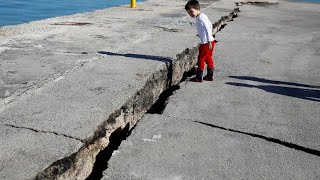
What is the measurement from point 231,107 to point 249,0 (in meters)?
12.4

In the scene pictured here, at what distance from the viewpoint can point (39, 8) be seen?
53.6 feet

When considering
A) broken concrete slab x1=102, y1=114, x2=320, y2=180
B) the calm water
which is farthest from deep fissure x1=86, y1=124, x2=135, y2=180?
the calm water

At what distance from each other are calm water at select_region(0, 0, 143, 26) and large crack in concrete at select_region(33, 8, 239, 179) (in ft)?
33.5

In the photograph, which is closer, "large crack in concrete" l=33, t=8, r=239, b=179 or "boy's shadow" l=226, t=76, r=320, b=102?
"large crack in concrete" l=33, t=8, r=239, b=179

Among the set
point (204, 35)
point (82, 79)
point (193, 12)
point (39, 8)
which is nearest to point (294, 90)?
point (204, 35)

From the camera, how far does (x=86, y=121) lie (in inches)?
108

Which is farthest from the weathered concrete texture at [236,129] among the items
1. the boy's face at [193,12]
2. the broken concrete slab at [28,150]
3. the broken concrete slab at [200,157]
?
the boy's face at [193,12]

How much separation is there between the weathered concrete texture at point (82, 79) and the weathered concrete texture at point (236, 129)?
10.9 inches

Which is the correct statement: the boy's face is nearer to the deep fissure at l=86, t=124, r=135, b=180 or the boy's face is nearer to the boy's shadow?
the boy's shadow

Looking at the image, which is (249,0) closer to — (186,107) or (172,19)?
(172,19)

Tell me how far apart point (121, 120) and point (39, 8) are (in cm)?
1475

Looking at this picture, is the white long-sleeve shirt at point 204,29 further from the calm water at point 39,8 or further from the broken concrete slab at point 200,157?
the calm water at point 39,8

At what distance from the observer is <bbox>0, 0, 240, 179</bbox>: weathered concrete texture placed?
8.49ft

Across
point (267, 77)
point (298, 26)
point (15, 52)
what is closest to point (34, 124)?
point (15, 52)
